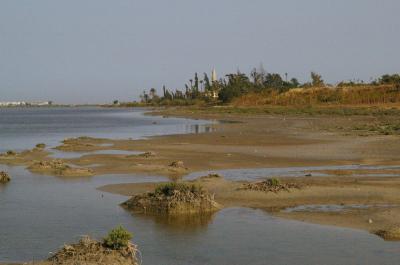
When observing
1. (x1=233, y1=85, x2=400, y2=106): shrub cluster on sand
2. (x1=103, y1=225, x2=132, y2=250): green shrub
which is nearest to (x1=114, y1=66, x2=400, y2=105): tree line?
(x1=233, y1=85, x2=400, y2=106): shrub cluster on sand

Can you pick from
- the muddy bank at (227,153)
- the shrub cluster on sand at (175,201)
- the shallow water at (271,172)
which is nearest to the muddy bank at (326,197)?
the shrub cluster on sand at (175,201)

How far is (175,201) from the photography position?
14.4 meters

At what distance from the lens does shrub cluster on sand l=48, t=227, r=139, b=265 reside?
9711 mm

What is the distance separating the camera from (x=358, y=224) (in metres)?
13.0

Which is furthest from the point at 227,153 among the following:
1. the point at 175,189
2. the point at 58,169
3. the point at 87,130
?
the point at 87,130

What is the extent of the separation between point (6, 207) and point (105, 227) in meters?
3.78

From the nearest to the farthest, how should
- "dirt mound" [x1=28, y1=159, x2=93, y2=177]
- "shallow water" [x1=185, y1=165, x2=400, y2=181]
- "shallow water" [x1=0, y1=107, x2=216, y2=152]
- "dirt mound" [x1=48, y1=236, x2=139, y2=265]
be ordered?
"dirt mound" [x1=48, y1=236, x2=139, y2=265]
"shallow water" [x1=185, y1=165, x2=400, y2=181]
"dirt mound" [x1=28, y1=159, x2=93, y2=177]
"shallow water" [x1=0, y1=107, x2=216, y2=152]

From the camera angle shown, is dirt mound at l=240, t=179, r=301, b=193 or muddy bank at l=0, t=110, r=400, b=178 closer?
dirt mound at l=240, t=179, r=301, b=193

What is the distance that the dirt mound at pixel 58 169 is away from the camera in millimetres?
21875

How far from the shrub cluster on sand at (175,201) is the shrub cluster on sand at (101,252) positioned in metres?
4.16

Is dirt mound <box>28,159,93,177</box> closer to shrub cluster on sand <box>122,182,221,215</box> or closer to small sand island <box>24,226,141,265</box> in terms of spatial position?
shrub cluster on sand <box>122,182,221,215</box>

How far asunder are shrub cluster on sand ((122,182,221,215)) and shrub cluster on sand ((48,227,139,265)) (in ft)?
13.6

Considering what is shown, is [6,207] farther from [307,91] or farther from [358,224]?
[307,91]

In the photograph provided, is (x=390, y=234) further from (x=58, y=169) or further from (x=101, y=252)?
(x=58, y=169)
